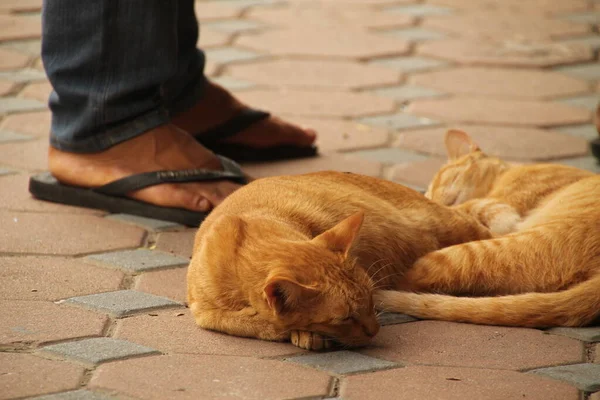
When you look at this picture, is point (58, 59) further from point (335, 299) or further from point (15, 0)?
point (15, 0)

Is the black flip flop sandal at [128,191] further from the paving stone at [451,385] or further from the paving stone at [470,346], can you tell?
the paving stone at [451,385]

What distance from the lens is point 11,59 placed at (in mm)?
5172

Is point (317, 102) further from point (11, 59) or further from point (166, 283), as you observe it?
point (166, 283)

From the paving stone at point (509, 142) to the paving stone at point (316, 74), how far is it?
0.71 metres

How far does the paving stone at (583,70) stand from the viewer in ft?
17.1

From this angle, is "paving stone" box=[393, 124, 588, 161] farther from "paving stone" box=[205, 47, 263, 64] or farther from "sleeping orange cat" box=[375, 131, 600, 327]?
"paving stone" box=[205, 47, 263, 64]

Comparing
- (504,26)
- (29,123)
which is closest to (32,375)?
(29,123)

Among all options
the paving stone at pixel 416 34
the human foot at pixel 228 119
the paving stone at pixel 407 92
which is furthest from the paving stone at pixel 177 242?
the paving stone at pixel 416 34

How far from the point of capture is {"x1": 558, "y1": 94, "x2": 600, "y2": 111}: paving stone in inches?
187

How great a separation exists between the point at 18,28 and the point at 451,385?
4.21 meters

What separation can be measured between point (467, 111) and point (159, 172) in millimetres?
1830

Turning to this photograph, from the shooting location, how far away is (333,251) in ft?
8.20

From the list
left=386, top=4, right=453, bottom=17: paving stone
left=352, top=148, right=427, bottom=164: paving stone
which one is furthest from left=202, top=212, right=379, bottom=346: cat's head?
left=386, top=4, right=453, bottom=17: paving stone

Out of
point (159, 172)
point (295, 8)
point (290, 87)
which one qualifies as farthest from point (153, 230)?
point (295, 8)
